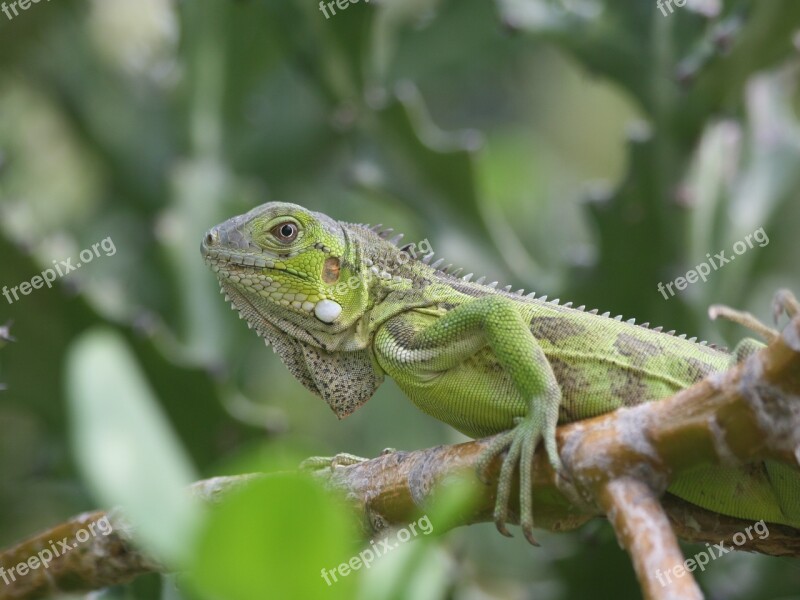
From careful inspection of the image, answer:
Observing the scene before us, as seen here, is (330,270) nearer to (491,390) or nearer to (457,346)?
(457,346)

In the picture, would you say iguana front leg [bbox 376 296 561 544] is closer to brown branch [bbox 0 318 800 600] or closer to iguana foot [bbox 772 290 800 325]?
brown branch [bbox 0 318 800 600]

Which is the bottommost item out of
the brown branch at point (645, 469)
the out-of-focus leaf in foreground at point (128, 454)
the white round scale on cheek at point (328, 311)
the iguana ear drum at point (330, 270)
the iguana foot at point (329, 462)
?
the iguana foot at point (329, 462)

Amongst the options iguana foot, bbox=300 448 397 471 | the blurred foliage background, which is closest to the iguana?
iguana foot, bbox=300 448 397 471

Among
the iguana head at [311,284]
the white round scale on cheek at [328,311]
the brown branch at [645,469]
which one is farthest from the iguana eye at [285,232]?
the brown branch at [645,469]

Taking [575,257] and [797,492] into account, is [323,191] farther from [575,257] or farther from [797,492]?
[797,492]

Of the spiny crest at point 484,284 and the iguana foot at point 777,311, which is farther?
the spiny crest at point 484,284

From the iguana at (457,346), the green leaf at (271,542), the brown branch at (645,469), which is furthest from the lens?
the iguana at (457,346)

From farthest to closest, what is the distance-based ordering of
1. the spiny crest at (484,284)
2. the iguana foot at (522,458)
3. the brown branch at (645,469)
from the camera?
the spiny crest at (484,284) → the iguana foot at (522,458) → the brown branch at (645,469)

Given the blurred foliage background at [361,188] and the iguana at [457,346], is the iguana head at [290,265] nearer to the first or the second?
the iguana at [457,346]
